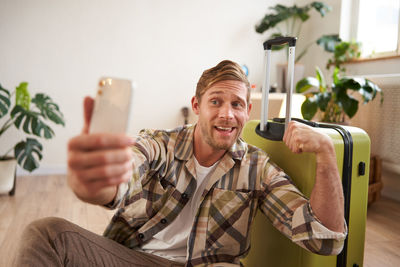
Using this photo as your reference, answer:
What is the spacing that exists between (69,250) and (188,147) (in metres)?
0.49

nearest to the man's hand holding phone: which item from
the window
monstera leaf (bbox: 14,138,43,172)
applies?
monstera leaf (bbox: 14,138,43,172)

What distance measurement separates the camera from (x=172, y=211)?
1.19 metres

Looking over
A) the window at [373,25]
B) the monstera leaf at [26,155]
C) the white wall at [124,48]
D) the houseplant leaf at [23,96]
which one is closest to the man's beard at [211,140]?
the monstera leaf at [26,155]

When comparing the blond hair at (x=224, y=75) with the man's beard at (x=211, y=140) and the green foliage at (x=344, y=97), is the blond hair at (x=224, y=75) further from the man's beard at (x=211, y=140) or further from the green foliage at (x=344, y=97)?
the green foliage at (x=344, y=97)

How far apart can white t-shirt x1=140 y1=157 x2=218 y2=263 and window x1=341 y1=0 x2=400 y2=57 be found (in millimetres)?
2528

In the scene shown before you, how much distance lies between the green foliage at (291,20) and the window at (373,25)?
18cm

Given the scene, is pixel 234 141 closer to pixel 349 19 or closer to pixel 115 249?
pixel 115 249

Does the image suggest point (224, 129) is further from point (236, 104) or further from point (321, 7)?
point (321, 7)

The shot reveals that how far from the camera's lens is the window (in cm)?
315

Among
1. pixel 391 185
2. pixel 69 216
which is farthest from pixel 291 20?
pixel 69 216

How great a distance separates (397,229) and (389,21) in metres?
1.86

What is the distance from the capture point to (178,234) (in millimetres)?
1212

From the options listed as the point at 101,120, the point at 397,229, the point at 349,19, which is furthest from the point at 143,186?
the point at 349,19

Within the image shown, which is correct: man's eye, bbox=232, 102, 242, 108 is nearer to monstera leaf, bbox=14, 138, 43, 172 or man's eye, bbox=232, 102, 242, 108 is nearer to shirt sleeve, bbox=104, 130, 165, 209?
shirt sleeve, bbox=104, 130, 165, 209
